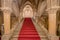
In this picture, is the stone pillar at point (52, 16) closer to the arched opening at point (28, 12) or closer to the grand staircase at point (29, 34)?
the grand staircase at point (29, 34)

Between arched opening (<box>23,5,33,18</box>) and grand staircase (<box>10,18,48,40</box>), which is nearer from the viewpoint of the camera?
grand staircase (<box>10,18,48,40</box>)

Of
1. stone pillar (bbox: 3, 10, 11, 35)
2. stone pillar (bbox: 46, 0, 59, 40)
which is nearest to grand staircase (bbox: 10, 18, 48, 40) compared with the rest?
stone pillar (bbox: 3, 10, 11, 35)

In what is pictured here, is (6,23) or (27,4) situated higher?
(27,4)

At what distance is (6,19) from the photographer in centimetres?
575

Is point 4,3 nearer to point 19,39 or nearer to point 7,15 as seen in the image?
point 7,15

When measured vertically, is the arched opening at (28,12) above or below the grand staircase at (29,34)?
above

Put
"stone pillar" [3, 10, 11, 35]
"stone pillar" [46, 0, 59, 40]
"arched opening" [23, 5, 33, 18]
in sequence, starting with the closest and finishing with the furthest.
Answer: "stone pillar" [46, 0, 59, 40]
"stone pillar" [3, 10, 11, 35]
"arched opening" [23, 5, 33, 18]

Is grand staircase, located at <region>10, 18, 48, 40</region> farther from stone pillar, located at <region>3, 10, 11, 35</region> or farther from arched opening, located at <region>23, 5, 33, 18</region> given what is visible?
arched opening, located at <region>23, 5, 33, 18</region>

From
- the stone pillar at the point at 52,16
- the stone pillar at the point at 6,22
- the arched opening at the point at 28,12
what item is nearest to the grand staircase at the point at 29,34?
the stone pillar at the point at 6,22

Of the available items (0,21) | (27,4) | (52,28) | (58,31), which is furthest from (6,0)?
(27,4)

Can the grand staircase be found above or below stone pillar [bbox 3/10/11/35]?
below

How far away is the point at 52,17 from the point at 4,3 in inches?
81.2

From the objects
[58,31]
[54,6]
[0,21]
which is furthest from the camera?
[0,21]

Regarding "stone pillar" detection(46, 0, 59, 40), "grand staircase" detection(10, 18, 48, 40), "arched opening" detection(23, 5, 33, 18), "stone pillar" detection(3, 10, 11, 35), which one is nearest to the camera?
"stone pillar" detection(46, 0, 59, 40)
